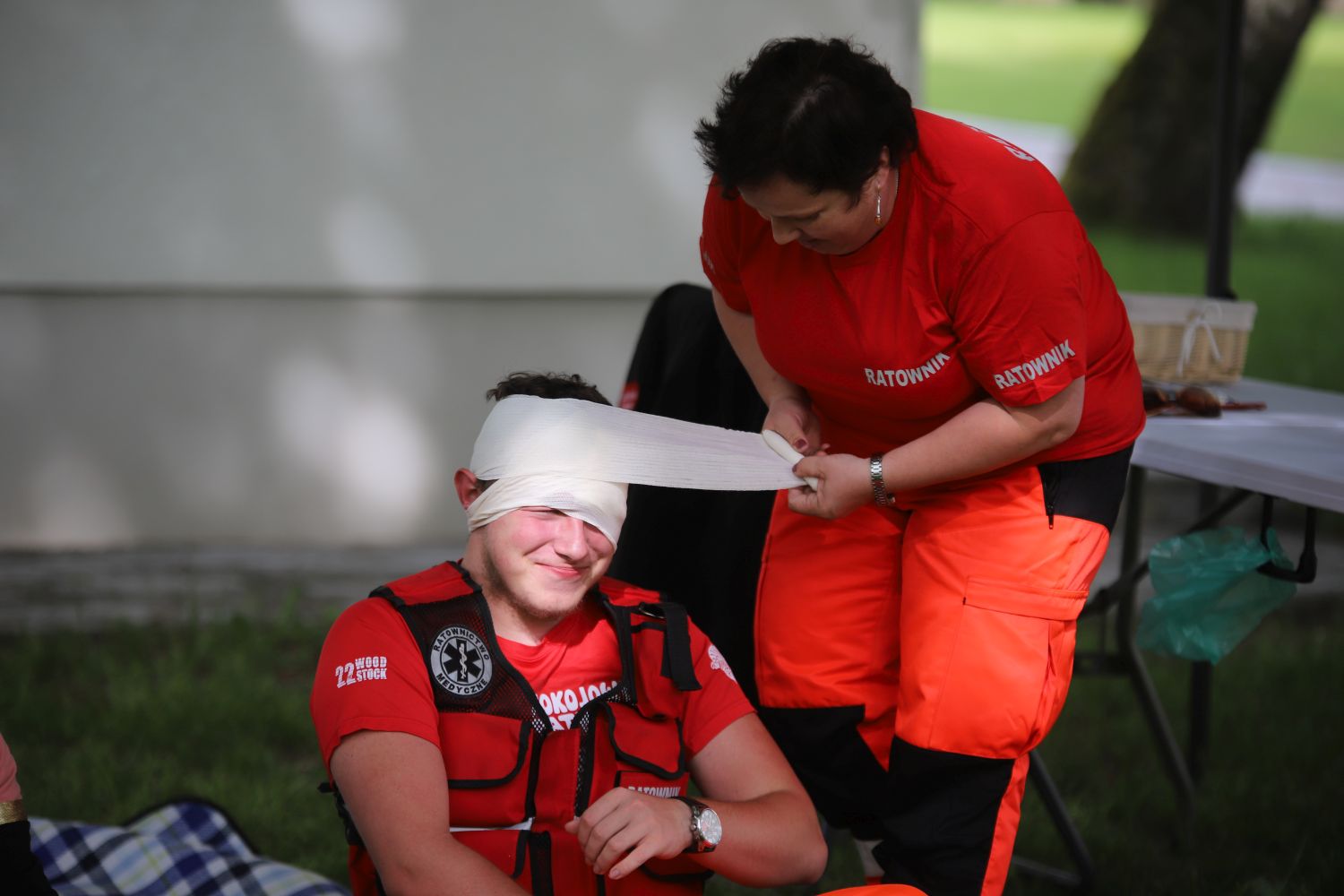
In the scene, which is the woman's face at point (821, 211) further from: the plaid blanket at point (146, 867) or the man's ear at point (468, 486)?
the plaid blanket at point (146, 867)

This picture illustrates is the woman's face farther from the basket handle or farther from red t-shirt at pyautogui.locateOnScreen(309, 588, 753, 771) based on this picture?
the basket handle

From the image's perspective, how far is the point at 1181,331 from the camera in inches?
130

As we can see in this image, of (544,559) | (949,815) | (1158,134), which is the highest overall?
(1158,134)

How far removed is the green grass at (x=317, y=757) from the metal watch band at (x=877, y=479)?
1.20 m

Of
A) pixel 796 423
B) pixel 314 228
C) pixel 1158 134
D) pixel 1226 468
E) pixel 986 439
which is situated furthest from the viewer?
pixel 1158 134

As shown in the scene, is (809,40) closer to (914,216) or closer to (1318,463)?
(914,216)

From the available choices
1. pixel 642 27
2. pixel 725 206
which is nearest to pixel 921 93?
pixel 642 27

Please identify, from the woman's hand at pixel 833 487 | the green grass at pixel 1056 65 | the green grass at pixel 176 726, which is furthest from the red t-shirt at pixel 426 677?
the green grass at pixel 1056 65

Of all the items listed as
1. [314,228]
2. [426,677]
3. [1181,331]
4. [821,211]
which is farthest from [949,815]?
[314,228]

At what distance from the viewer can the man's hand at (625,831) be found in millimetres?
1831

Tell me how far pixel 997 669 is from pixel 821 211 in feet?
2.53

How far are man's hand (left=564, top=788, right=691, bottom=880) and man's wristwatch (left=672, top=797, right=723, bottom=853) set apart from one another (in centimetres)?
3

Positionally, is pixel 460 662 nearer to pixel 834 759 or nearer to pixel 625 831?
pixel 625 831

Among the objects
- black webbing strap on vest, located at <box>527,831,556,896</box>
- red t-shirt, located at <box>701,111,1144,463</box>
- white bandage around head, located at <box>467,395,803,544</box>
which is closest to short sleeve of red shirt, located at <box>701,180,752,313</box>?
red t-shirt, located at <box>701,111,1144,463</box>
